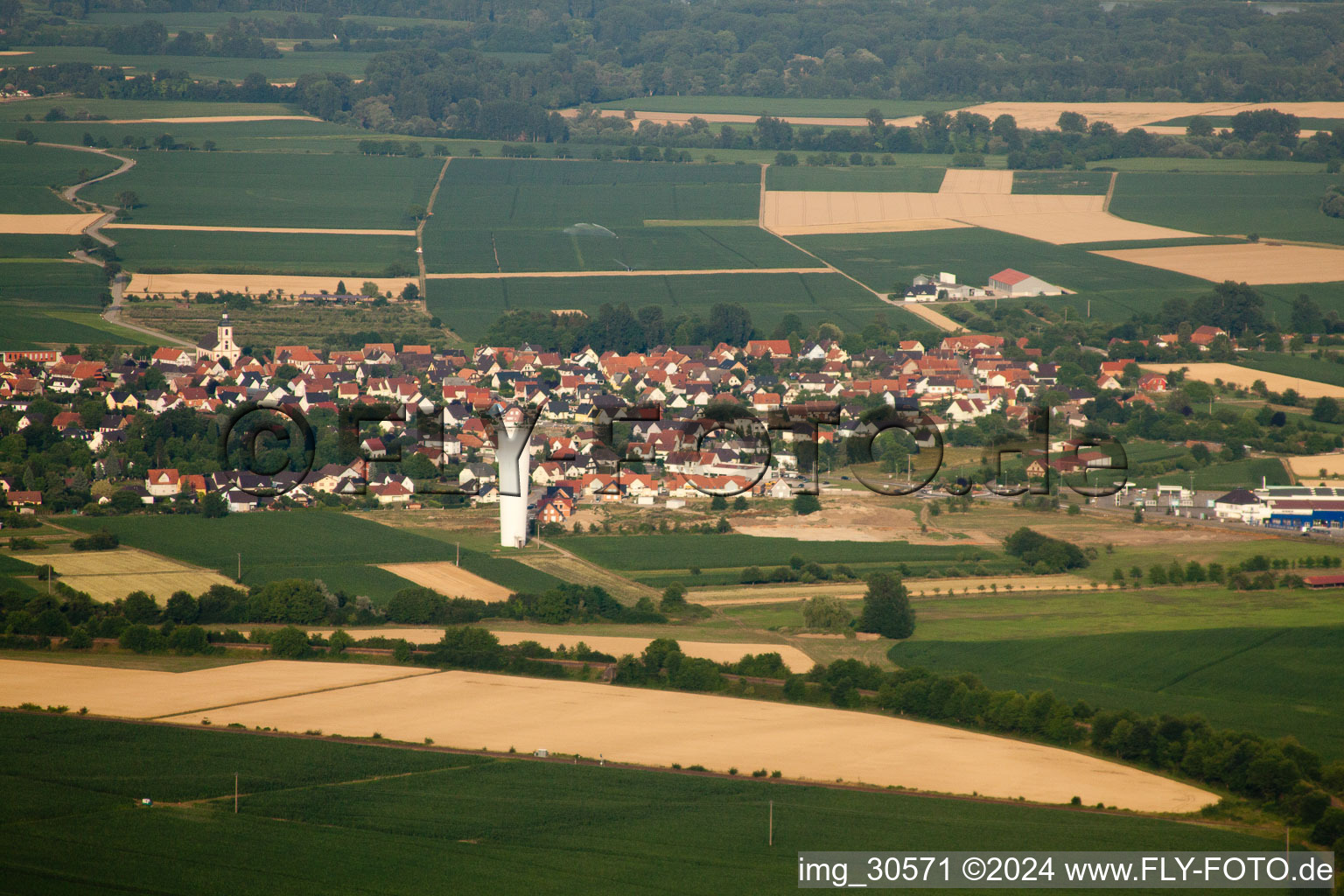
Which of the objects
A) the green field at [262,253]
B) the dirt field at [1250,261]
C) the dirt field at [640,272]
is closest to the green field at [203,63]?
the green field at [262,253]

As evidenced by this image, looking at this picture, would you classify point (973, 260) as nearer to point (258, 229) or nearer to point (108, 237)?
point (258, 229)

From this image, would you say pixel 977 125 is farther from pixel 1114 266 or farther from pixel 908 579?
pixel 908 579

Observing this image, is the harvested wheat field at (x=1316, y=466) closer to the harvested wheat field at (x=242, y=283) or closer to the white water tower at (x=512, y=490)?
the white water tower at (x=512, y=490)

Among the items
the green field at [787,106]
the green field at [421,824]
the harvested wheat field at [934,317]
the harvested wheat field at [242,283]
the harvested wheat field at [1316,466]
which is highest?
the green field at [787,106]

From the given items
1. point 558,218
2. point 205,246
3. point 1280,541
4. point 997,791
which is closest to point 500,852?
point 997,791

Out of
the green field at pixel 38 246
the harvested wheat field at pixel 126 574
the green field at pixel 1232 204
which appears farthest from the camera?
the green field at pixel 1232 204

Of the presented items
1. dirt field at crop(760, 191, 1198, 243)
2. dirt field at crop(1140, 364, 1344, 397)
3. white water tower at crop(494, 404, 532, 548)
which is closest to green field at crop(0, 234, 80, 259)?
dirt field at crop(760, 191, 1198, 243)
